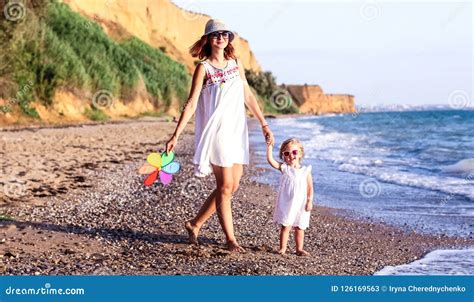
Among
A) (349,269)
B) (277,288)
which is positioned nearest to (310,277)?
(277,288)

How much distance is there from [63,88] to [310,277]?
21.1 metres

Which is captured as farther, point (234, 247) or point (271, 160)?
point (234, 247)

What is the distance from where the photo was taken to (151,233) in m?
5.76

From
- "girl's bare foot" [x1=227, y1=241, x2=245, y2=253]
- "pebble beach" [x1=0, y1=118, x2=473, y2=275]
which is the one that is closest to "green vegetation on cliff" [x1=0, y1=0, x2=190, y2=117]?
"pebble beach" [x1=0, y1=118, x2=473, y2=275]

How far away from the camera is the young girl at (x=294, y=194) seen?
5.09m

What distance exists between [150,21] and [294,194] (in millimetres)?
60057

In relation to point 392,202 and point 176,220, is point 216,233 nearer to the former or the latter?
point 176,220

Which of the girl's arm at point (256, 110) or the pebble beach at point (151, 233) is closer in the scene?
the pebble beach at point (151, 233)

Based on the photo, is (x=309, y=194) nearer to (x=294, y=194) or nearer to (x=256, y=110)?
(x=294, y=194)

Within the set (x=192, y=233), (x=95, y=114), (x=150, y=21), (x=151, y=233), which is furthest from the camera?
(x=150, y=21)

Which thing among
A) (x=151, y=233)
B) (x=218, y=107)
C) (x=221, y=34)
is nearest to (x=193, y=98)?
(x=218, y=107)

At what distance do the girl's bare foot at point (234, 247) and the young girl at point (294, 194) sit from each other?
32 centimetres

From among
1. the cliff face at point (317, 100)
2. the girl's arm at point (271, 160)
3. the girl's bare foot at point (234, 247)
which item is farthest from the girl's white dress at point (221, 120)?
the cliff face at point (317, 100)

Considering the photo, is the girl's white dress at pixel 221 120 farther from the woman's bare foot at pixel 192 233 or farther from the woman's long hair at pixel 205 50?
the woman's bare foot at pixel 192 233
